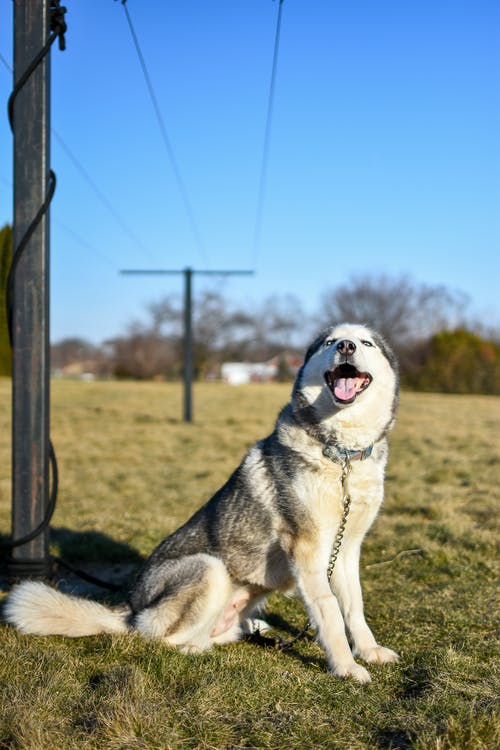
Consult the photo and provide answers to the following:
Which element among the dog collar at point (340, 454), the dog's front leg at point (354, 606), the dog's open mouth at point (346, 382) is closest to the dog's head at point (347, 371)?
the dog's open mouth at point (346, 382)

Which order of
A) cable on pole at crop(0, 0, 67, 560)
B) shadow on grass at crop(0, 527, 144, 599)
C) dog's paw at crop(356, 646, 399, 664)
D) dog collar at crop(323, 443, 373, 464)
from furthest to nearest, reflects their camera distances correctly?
1. shadow on grass at crop(0, 527, 144, 599)
2. cable on pole at crop(0, 0, 67, 560)
3. dog collar at crop(323, 443, 373, 464)
4. dog's paw at crop(356, 646, 399, 664)

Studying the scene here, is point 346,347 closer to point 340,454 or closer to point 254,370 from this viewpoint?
point 340,454

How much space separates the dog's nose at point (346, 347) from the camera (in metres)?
3.55

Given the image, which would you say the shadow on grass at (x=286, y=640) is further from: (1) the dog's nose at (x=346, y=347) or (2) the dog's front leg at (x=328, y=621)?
(1) the dog's nose at (x=346, y=347)

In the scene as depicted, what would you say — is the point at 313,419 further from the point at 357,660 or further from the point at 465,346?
the point at 465,346

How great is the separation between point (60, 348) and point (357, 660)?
7732 centimetres

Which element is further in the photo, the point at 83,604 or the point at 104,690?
the point at 83,604

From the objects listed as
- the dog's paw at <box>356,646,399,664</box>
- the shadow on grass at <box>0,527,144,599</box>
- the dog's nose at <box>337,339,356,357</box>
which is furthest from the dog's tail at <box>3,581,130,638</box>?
the dog's nose at <box>337,339,356,357</box>

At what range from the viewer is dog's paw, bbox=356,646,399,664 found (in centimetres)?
351

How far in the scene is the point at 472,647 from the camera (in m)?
3.63

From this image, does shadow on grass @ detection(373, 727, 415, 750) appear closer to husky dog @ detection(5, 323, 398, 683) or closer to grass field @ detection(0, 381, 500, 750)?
grass field @ detection(0, 381, 500, 750)

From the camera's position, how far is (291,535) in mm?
3539

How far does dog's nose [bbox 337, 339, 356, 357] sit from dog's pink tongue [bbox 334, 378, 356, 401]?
14 centimetres

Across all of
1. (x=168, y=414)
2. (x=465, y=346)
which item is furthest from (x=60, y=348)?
(x=168, y=414)
